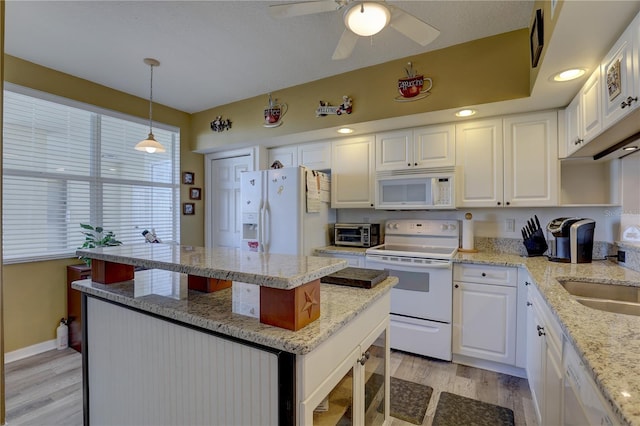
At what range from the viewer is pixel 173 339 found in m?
1.23

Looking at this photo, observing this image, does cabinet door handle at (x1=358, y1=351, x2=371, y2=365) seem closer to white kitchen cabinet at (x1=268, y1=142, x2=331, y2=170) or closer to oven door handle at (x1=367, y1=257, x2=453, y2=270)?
oven door handle at (x1=367, y1=257, x2=453, y2=270)

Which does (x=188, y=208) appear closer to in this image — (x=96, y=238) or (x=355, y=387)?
(x=96, y=238)

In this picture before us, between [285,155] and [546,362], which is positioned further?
[285,155]

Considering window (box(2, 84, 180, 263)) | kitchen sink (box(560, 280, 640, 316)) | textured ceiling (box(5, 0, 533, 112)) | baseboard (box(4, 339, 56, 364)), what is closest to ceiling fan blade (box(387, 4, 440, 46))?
textured ceiling (box(5, 0, 533, 112))

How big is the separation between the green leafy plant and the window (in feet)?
0.30

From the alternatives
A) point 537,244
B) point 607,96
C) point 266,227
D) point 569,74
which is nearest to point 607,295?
point 537,244

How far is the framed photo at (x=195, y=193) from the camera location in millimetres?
4129

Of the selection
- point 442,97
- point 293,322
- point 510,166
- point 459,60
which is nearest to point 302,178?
point 442,97

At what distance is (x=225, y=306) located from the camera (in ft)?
4.06

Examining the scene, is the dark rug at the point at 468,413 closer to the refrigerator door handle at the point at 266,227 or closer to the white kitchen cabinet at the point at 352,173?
the white kitchen cabinet at the point at 352,173

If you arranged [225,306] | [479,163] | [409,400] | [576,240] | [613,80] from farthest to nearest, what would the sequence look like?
1. [479,163]
2. [576,240]
3. [409,400]
4. [613,80]
5. [225,306]

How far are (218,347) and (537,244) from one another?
2622 mm

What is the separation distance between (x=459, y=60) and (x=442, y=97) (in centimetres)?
30

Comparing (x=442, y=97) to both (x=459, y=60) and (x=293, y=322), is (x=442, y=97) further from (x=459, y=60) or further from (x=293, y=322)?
(x=293, y=322)
